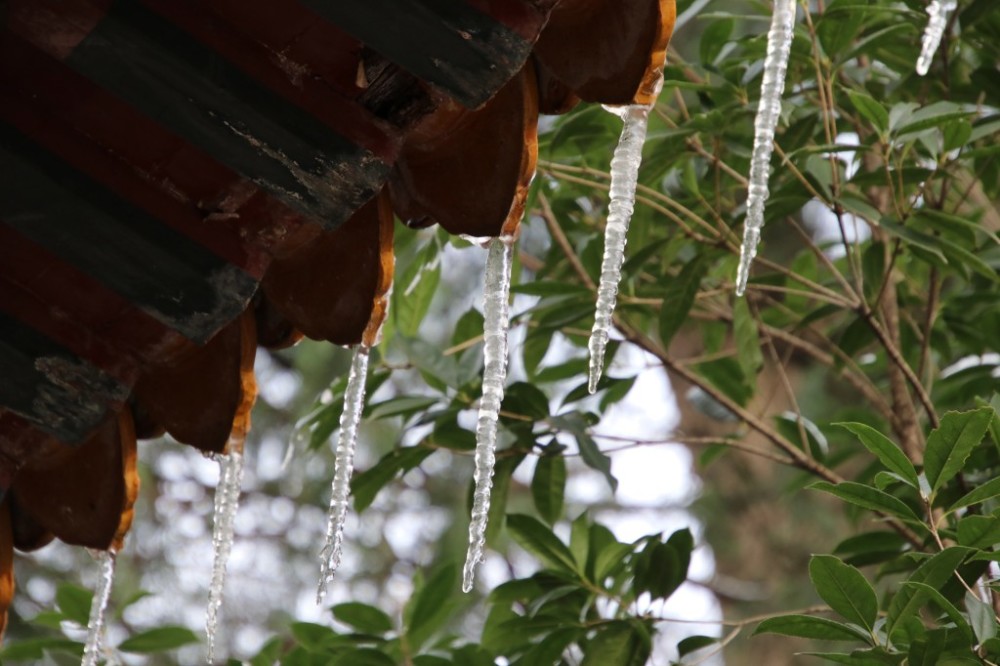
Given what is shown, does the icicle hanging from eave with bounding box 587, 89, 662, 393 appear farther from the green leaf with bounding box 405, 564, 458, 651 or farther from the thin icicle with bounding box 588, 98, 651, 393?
the green leaf with bounding box 405, 564, 458, 651

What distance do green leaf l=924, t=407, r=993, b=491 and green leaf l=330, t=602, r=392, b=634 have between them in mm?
948

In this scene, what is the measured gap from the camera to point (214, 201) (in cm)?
96

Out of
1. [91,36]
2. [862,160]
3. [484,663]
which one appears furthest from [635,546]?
[91,36]

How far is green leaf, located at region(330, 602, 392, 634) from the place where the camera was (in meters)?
1.99

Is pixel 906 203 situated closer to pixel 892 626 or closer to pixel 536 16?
pixel 892 626

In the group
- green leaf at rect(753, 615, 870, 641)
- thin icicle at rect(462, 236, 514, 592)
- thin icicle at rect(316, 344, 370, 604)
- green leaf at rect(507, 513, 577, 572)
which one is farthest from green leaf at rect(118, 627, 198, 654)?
green leaf at rect(753, 615, 870, 641)

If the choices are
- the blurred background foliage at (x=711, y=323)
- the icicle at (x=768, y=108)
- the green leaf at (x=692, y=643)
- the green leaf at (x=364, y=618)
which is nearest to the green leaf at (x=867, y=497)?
the blurred background foliage at (x=711, y=323)

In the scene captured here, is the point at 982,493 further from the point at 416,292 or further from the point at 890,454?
the point at 416,292

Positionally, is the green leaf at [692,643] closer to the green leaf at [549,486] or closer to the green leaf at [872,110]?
the green leaf at [549,486]

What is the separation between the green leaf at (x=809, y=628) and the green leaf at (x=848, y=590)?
2cm

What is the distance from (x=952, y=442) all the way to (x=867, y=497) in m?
0.11

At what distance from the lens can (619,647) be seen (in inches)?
69.2

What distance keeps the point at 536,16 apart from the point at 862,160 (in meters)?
1.49

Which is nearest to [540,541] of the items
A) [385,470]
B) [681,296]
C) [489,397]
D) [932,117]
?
[385,470]
